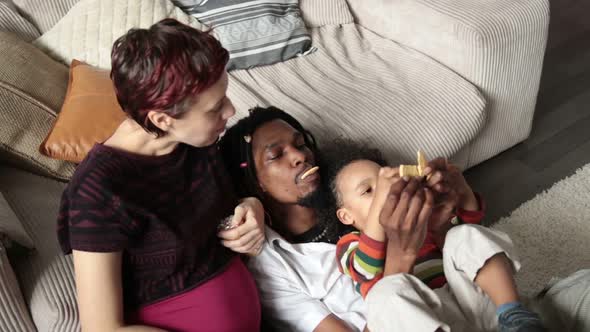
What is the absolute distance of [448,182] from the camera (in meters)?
1.29

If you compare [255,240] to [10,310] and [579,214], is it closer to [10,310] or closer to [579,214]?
[10,310]

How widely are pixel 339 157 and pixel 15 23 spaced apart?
1.33 metres

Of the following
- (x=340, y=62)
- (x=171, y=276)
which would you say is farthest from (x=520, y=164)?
(x=171, y=276)

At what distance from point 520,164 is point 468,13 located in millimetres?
Result: 652

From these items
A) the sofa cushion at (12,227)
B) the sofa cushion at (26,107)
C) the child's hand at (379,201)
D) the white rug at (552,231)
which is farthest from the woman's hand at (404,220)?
the sofa cushion at (26,107)

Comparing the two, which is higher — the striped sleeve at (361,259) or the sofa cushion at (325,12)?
the sofa cushion at (325,12)

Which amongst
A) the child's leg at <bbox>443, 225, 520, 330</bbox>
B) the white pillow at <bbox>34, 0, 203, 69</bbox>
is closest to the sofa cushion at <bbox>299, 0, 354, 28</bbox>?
the white pillow at <bbox>34, 0, 203, 69</bbox>

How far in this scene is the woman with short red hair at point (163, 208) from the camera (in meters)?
0.98

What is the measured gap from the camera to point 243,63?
2.00 meters

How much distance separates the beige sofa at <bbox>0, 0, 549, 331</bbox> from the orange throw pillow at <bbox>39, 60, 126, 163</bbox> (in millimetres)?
50

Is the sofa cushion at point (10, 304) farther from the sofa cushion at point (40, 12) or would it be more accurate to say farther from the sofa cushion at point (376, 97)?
the sofa cushion at point (40, 12)

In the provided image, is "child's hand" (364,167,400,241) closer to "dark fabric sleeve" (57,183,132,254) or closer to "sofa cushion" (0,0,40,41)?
"dark fabric sleeve" (57,183,132,254)

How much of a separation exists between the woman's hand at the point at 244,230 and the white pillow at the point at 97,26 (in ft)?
3.09

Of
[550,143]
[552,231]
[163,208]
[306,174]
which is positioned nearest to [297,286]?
[306,174]
